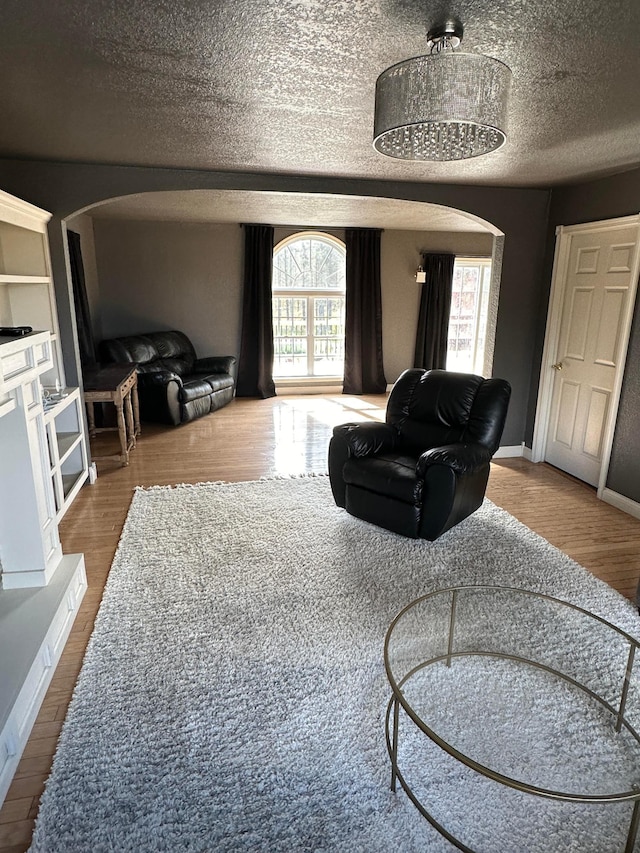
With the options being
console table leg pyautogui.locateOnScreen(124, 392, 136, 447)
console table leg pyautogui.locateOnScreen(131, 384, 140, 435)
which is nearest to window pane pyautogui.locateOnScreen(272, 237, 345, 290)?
console table leg pyautogui.locateOnScreen(131, 384, 140, 435)

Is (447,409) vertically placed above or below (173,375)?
above

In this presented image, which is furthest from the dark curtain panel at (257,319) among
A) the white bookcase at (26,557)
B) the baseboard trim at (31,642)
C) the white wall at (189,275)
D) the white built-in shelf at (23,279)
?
the baseboard trim at (31,642)

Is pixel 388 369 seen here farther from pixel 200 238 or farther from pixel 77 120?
pixel 77 120

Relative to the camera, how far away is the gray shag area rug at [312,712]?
1525 millimetres

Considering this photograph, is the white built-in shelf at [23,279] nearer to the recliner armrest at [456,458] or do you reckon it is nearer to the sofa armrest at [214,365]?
the recliner armrest at [456,458]

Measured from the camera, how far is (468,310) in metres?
8.24

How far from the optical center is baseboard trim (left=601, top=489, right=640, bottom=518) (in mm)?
3695

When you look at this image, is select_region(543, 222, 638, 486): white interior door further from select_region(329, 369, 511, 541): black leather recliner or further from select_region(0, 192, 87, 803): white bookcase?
select_region(0, 192, 87, 803): white bookcase

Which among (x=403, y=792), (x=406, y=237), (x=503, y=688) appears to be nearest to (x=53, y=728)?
(x=403, y=792)

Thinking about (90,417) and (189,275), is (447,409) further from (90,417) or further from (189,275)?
(189,275)

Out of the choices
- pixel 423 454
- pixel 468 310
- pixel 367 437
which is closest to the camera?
pixel 423 454

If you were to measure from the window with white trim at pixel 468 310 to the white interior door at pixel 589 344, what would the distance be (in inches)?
142

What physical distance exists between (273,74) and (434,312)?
6.18 meters

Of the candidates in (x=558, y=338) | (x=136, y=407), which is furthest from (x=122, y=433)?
(x=558, y=338)
